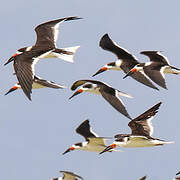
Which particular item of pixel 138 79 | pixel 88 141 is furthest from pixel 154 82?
pixel 88 141

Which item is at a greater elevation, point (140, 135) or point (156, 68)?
point (156, 68)

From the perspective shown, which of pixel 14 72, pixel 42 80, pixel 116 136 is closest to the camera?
pixel 14 72

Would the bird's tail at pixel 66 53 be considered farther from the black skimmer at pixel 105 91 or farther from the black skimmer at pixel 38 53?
the black skimmer at pixel 105 91

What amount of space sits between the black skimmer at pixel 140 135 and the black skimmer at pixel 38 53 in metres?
1.95

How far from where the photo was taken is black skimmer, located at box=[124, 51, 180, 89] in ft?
59.3

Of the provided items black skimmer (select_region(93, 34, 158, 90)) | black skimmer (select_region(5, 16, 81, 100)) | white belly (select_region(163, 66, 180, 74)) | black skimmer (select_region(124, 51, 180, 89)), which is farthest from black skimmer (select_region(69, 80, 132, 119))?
→ white belly (select_region(163, 66, 180, 74))

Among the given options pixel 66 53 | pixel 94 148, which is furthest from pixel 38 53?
pixel 94 148

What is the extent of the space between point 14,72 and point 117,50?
405 cm

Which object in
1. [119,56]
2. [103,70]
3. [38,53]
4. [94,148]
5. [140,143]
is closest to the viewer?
[140,143]

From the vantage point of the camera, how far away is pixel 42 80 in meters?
19.2

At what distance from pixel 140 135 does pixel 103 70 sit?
151 inches

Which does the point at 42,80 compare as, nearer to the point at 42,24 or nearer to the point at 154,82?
the point at 42,24

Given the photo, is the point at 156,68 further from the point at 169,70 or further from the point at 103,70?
the point at 103,70

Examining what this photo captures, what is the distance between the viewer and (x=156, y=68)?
18.6m
